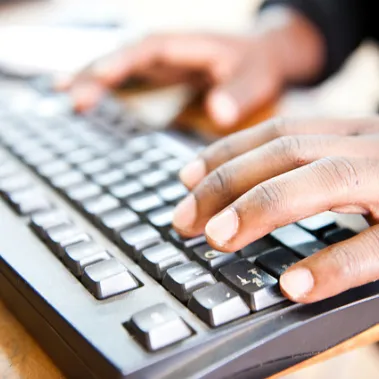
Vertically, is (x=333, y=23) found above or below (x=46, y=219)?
below

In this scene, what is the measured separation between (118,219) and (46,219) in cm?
5

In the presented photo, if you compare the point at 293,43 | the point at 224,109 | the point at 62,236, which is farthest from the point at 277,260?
the point at 293,43

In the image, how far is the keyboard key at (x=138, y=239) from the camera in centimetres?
36

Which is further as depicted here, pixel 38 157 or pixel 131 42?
pixel 131 42

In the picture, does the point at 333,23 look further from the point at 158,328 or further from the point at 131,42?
the point at 158,328

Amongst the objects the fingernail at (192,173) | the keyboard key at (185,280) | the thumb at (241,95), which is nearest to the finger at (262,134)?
the fingernail at (192,173)

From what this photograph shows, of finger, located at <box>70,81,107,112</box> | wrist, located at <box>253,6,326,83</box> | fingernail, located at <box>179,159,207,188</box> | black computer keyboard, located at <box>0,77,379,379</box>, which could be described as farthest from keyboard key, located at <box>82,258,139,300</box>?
wrist, located at <box>253,6,326,83</box>

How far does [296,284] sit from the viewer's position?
317 mm

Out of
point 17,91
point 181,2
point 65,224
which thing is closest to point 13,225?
point 65,224

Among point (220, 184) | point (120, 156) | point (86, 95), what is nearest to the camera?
point (220, 184)

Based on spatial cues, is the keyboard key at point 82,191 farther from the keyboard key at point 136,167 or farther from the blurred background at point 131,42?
the blurred background at point 131,42

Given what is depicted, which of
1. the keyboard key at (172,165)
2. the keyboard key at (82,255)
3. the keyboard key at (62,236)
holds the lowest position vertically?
the keyboard key at (172,165)

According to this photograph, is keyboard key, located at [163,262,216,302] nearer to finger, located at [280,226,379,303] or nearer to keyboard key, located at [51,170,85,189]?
finger, located at [280,226,379,303]

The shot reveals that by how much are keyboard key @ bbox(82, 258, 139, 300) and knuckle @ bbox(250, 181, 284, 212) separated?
0.27 feet
